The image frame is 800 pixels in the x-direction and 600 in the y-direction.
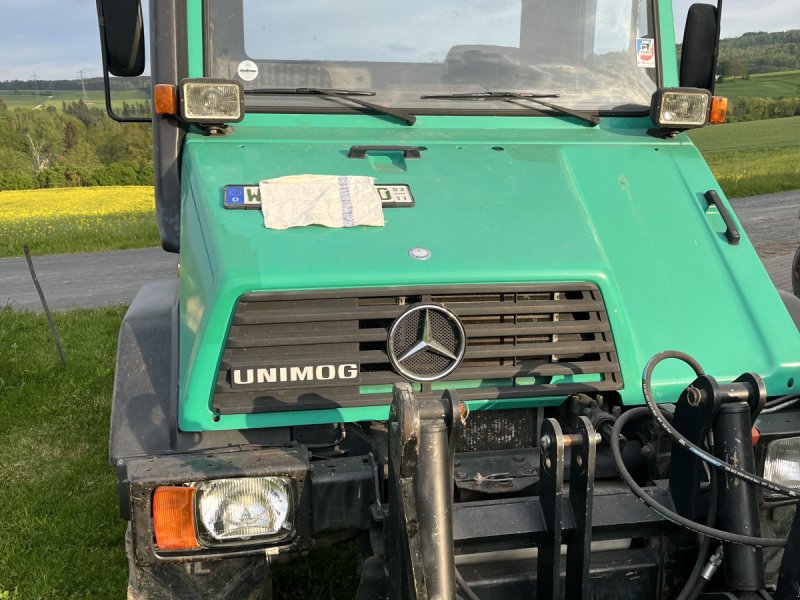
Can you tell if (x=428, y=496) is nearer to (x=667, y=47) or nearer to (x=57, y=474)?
(x=667, y=47)

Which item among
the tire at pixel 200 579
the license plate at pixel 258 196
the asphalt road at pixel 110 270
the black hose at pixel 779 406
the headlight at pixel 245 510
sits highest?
the license plate at pixel 258 196

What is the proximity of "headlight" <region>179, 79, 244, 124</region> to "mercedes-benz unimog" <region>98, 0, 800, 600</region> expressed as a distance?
0.04 feet

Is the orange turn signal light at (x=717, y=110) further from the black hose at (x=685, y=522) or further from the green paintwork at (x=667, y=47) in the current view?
the black hose at (x=685, y=522)

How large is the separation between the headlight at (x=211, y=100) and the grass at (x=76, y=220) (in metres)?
12.4

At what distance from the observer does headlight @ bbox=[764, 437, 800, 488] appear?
7.85 ft

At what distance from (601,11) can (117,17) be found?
196 cm

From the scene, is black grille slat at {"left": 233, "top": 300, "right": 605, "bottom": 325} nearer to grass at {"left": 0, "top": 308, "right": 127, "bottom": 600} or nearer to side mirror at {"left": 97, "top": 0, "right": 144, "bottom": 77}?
side mirror at {"left": 97, "top": 0, "right": 144, "bottom": 77}

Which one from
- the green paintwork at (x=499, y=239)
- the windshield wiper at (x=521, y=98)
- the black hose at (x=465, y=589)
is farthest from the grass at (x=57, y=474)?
the windshield wiper at (x=521, y=98)

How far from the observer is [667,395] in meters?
2.58

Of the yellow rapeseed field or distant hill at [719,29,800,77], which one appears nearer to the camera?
the yellow rapeseed field

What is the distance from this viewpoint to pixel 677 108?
10.9 feet

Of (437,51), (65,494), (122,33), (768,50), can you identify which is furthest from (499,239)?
(768,50)

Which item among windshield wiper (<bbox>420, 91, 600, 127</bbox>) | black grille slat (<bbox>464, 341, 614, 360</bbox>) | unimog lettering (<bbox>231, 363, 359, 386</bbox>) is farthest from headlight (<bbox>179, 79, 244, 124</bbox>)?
black grille slat (<bbox>464, 341, 614, 360</bbox>)

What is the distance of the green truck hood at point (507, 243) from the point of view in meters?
2.36
